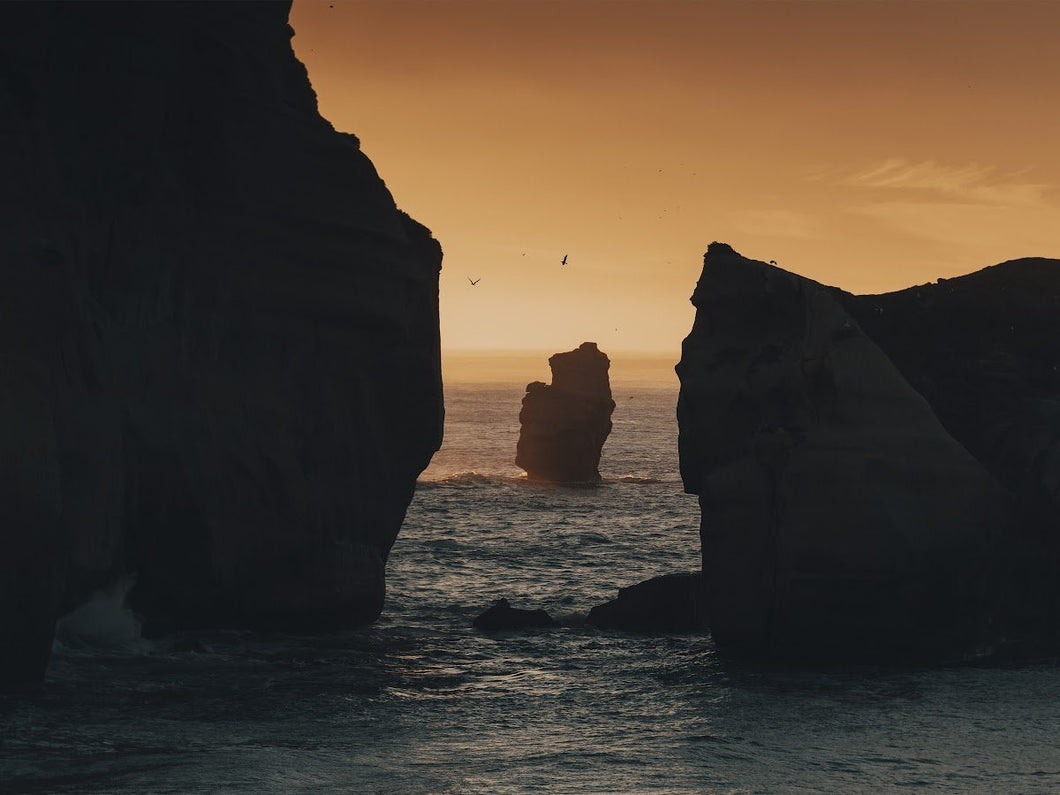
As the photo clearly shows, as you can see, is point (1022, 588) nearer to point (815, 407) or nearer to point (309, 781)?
point (815, 407)

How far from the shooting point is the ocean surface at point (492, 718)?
82.2 feet

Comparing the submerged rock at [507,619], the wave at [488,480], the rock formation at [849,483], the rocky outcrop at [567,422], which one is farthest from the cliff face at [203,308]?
the rocky outcrop at [567,422]

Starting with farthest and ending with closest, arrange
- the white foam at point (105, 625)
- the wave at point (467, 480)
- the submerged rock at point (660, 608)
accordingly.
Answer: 1. the wave at point (467, 480)
2. the submerged rock at point (660, 608)
3. the white foam at point (105, 625)

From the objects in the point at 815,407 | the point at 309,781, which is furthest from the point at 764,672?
the point at 309,781

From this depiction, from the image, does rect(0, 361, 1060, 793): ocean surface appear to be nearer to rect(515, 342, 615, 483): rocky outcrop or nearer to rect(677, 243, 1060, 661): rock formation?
rect(677, 243, 1060, 661): rock formation

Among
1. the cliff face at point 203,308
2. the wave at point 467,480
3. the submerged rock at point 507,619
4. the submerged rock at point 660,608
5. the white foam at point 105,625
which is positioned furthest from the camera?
the wave at point 467,480

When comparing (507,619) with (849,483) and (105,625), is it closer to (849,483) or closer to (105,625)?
(105,625)

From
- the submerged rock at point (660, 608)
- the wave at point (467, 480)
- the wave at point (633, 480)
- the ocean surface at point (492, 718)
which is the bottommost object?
the ocean surface at point (492, 718)

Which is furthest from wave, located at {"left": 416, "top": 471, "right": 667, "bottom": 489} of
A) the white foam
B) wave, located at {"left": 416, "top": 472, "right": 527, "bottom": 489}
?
the white foam

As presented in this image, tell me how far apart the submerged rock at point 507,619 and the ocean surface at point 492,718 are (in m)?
0.69

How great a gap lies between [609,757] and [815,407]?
13.2 m

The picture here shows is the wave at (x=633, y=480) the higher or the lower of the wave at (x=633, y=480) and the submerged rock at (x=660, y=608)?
the higher

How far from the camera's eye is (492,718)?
101 ft

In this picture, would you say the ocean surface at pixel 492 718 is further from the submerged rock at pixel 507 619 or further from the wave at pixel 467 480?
the wave at pixel 467 480
